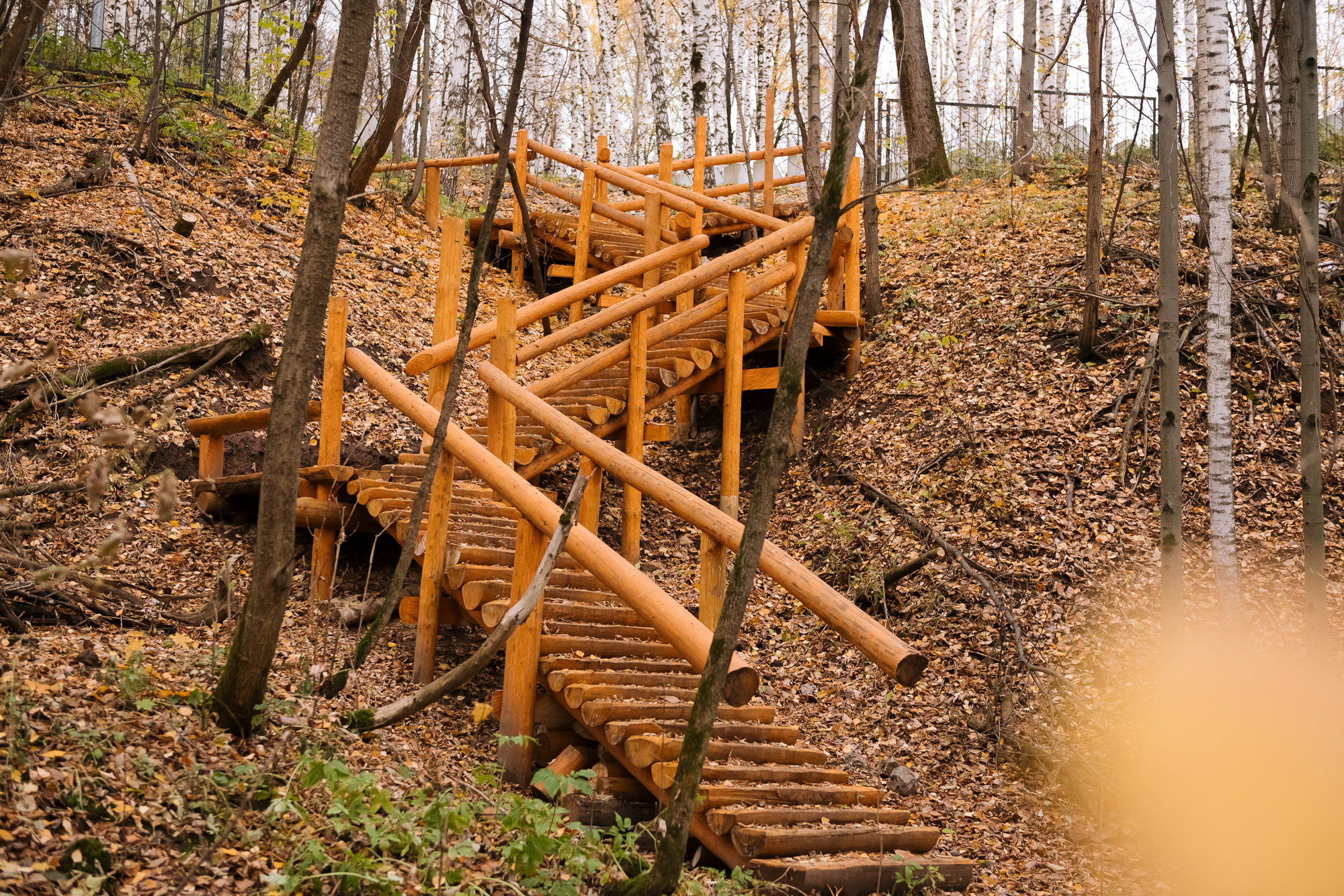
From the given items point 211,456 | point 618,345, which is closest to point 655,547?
point 618,345

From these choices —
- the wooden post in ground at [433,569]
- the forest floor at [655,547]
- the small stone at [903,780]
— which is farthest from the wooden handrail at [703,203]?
the small stone at [903,780]

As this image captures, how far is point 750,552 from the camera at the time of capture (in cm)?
314

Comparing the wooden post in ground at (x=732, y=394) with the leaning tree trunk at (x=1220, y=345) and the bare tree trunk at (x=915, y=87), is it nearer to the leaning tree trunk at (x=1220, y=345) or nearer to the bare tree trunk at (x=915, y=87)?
the leaning tree trunk at (x=1220, y=345)

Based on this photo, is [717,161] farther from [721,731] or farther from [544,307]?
[721,731]

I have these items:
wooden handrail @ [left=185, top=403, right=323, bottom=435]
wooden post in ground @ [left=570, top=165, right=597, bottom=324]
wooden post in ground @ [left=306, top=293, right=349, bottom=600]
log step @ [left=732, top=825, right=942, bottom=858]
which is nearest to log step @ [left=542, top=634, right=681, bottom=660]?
log step @ [left=732, top=825, right=942, bottom=858]

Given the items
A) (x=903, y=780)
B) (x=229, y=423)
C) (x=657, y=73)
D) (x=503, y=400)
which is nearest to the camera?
(x=903, y=780)

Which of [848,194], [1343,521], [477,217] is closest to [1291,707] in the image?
[1343,521]

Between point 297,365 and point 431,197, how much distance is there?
33.7 ft

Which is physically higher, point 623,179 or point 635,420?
point 623,179

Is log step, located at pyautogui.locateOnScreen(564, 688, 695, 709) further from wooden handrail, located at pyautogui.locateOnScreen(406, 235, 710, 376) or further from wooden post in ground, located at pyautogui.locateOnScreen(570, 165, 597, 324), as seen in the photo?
wooden post in ground, located at pyautogui.locateOnScreen(570, 165, 597, 324)

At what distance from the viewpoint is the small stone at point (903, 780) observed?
536cm

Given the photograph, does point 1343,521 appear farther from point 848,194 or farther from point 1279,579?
point 848,194

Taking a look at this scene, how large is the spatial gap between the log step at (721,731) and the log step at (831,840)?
0.65 metres

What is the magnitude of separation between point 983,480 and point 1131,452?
1.17m
